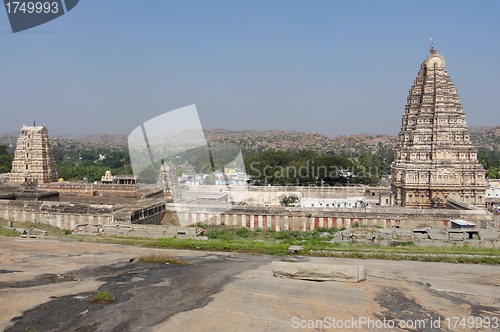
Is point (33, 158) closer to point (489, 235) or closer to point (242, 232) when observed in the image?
point (242, 232)

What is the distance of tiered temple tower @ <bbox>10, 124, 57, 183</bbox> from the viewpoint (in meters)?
48.5

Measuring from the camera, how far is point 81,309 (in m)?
11.1

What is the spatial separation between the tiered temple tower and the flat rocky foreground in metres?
34.0

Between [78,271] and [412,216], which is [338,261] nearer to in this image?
[78,271]

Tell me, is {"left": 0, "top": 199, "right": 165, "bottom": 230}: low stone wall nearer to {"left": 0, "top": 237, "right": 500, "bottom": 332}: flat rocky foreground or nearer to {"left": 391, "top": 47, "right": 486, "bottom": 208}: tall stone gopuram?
{"left": 0, "top": 237, "right": 500, "bottom": 332}: flat rocky foreground

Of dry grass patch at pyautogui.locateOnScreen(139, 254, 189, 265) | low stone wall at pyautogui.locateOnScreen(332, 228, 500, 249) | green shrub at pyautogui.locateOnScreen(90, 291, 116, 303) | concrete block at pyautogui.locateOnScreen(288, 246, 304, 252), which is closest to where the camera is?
green shrub at pyautogui.locateOnScreen(90, 291, 116, 303)

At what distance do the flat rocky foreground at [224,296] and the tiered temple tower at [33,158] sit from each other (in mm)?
34003

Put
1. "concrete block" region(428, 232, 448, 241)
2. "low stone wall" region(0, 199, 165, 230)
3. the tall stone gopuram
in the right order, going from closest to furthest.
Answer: "concrete block" region(428, 232, 448, 241)
"low stone wall" region(0, 199, 165, 230)
the tall stone gopuram

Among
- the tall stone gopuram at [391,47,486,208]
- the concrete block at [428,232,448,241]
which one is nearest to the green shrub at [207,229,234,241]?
the concrete block at [428,232,448,241]

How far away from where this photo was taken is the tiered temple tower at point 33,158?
4853cm

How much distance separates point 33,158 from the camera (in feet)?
160

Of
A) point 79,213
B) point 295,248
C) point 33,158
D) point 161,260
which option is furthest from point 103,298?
point 33,158

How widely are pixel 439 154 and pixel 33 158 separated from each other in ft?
139

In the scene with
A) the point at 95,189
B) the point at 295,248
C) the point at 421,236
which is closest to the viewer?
the point at 295,248
